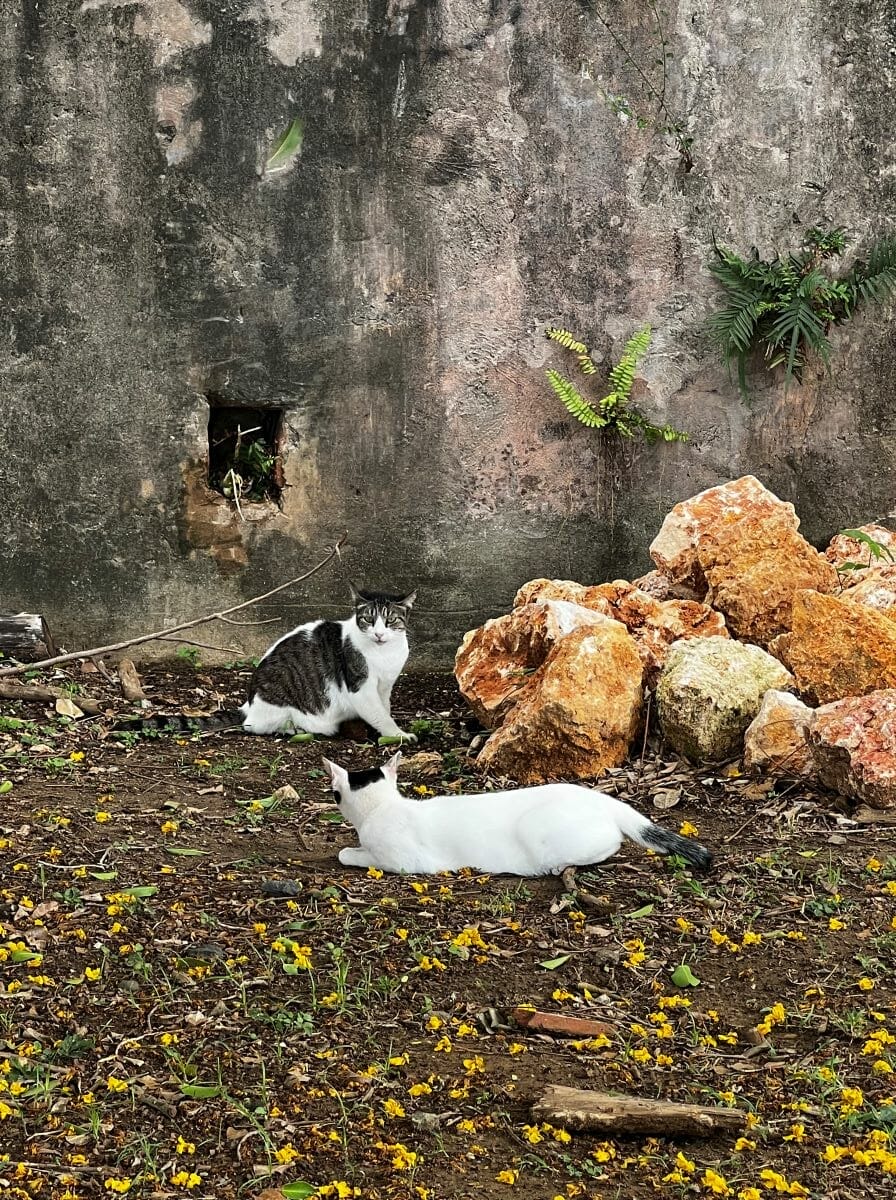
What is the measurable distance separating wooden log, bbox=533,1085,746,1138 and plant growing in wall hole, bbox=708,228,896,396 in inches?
218

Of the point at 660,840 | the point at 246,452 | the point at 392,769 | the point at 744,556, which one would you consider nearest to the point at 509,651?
the point at 744,556

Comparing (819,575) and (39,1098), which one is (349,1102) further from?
(819,575)

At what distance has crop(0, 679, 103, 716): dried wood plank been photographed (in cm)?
694

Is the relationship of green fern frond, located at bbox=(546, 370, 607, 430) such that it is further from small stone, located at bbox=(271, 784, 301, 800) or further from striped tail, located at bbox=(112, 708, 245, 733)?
small stone, located at bbox=(271, 784, 301, 800)

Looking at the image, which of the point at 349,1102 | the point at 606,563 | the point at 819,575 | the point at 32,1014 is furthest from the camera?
the point at 606,563

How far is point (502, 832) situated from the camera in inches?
191

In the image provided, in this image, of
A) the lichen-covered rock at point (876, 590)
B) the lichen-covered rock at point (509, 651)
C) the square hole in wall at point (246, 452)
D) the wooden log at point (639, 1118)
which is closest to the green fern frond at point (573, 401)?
the lichen-covered rock at point (509, 651)

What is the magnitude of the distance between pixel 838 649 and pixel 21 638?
14.8ft

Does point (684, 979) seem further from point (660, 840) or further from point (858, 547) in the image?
point (858, 547)

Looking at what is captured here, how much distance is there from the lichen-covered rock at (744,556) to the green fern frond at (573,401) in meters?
0.98

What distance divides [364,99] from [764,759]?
4.65 m

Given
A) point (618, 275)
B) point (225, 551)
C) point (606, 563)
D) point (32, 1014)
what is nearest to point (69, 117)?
point (225, 551)

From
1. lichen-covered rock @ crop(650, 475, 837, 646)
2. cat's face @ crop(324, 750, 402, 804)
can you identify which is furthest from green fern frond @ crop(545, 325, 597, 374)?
cat's face @ crop(324, 750, 402, 804)

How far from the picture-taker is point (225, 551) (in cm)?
792
